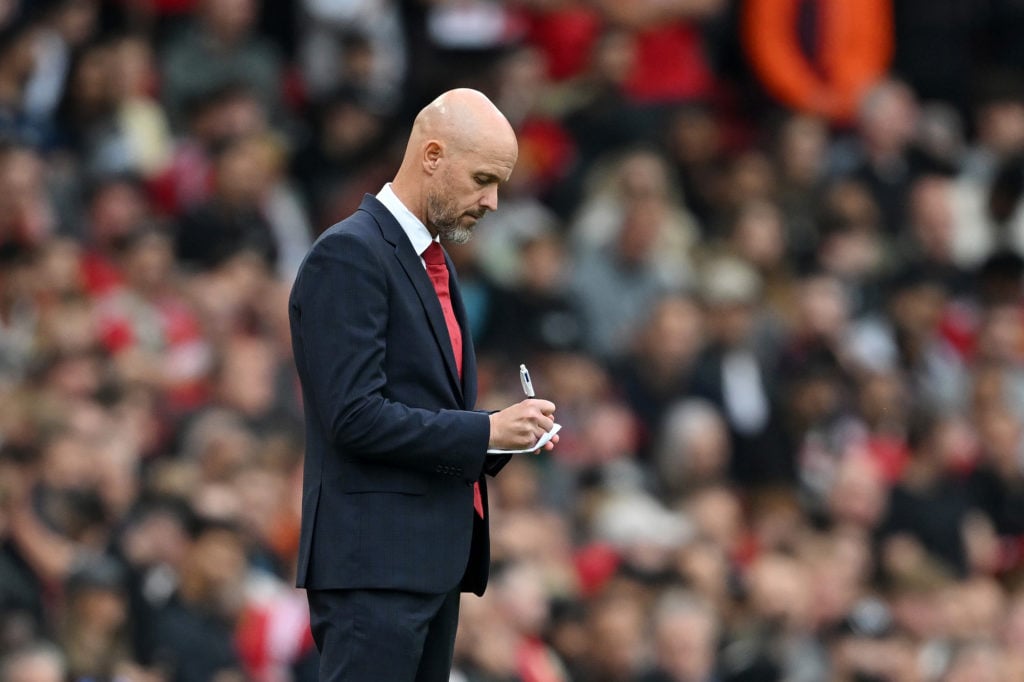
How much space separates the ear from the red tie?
0.57 ft

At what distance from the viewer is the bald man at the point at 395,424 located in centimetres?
398

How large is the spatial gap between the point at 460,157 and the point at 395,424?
557 millimetres

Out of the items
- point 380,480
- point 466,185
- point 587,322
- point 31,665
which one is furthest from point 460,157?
point 587,322

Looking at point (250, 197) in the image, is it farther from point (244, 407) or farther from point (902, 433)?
point (902, 433)

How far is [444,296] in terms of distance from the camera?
169 inches

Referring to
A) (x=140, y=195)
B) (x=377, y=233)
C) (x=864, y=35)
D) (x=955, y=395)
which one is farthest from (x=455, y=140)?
(x=864, y=35)

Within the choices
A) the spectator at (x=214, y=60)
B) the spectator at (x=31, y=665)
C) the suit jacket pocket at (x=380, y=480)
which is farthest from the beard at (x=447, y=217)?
the spectator at (x=214, y=60)

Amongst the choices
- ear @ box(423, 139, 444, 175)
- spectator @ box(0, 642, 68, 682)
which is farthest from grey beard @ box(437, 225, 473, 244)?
spectator @ box(0, 642, 68, 682)

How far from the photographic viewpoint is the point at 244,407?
329 inches

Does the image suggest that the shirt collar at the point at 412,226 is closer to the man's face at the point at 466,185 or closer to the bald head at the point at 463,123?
the man's face at the point at 466,185

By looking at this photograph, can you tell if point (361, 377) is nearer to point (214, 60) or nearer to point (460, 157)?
point (460, 157)

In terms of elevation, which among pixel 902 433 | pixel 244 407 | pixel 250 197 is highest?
pixel 250 197

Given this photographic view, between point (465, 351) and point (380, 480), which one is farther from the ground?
point (465, 351)

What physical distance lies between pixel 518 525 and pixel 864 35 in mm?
5099
